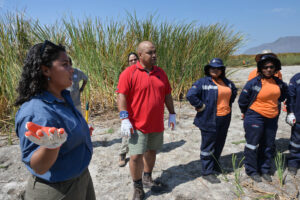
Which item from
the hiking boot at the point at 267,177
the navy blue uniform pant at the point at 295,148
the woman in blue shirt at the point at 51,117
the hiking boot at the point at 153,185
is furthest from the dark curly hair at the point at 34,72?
the navy blue uniform pant at the point at 295,148

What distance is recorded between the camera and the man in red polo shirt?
2.16m

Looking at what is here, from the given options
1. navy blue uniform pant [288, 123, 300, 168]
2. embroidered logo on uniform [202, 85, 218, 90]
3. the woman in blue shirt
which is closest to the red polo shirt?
embroidered logo on uniform [202, 85, 218, 90]

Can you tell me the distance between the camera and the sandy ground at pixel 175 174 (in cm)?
238

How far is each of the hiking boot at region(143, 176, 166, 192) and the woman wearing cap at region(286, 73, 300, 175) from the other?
174cm

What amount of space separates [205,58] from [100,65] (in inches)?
113

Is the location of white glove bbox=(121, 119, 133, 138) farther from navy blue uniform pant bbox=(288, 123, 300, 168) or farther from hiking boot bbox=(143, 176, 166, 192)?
navy blue uniform pant bbox=(288, 123, 300, 168)

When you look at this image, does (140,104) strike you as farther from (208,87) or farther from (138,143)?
(208,87)

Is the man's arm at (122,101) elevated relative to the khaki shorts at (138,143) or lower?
elevated

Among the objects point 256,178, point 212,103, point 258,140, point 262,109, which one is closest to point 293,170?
point 256,178

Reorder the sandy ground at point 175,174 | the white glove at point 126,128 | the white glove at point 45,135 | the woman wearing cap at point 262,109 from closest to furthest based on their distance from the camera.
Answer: the white glove at point 45,135, the white glove at point 126,128, the sandy ground at point 175,174, the woman wearing cap at point 262,109

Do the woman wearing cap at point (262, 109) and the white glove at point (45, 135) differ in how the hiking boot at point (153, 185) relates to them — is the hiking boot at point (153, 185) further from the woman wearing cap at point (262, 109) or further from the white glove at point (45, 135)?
the white glove at point (45, 135)

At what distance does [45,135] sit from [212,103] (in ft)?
6.80

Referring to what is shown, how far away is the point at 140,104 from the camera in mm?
2203

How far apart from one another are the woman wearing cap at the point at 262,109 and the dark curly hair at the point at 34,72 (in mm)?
2292
